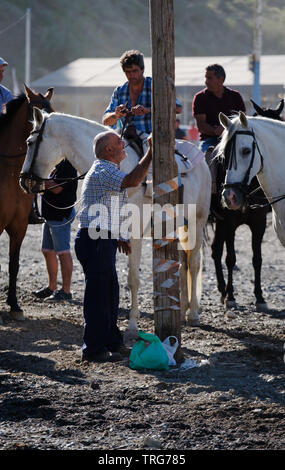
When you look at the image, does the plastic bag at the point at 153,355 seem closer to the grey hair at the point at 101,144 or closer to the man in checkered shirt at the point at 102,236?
the man in checkered shirt at the point at 102,236

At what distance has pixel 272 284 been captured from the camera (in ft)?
39.3

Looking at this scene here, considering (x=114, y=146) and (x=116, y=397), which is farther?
(x=114, y=146)

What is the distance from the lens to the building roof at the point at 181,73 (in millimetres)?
34875

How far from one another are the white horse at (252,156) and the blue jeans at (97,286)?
1.21 metres

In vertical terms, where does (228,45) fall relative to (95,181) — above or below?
above

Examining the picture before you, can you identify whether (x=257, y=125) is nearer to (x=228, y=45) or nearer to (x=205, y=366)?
(x=205, y=366)

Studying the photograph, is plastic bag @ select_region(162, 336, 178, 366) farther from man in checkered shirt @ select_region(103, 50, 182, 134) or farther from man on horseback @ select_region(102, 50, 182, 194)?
man in checkered shirt @ select_region(103, 50, 182, 134)

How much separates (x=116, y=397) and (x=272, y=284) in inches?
247

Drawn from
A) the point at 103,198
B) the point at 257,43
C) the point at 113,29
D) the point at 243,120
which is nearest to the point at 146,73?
the point at 257,43

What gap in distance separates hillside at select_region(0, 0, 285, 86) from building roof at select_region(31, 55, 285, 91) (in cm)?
1205

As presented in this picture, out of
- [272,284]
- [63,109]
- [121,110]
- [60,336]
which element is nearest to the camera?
[121,110]

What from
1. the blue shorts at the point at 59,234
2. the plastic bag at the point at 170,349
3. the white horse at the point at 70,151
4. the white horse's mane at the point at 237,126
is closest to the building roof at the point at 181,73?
the blue shorts at the point at 59,234

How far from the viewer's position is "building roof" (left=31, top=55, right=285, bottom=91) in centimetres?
3488
